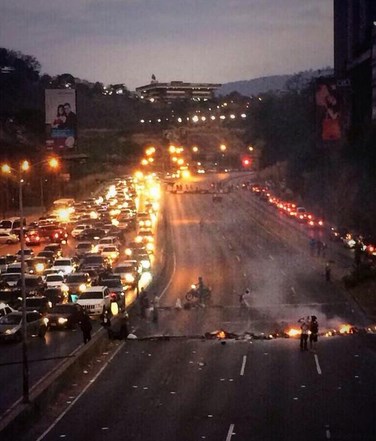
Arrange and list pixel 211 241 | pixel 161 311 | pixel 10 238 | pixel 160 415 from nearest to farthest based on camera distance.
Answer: pixel 160 415 → pixel 161 311 → pixel 10 238 → pixel 211 241

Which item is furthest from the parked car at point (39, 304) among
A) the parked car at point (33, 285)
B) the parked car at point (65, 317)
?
the parked car at point (33, 285)

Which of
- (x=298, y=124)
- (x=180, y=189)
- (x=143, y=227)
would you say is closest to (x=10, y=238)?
(x=143, y=227)

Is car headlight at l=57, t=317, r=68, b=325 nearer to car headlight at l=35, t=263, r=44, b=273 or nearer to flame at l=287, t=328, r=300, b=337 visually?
flame at l=287, t=328, r=300, b=337

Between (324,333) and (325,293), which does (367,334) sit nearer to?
(324,333)

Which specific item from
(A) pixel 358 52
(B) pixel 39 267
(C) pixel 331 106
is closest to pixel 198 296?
(B) pixel 39 267

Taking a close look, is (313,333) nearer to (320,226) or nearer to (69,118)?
(69,118)

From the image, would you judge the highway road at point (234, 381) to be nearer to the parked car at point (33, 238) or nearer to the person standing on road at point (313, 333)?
the person standing on road at point (313, 333)

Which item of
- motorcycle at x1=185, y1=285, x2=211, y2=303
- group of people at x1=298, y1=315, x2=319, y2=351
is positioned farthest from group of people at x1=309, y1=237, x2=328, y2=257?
group of people at x1=298, y1=315, x2=319, y2=351
